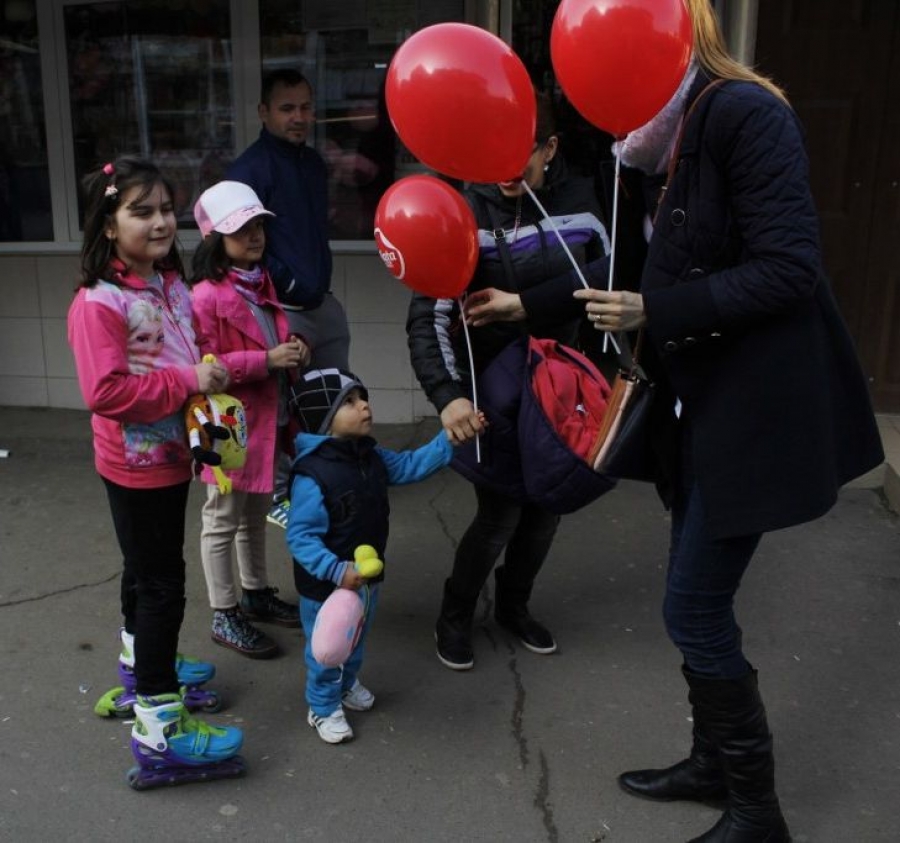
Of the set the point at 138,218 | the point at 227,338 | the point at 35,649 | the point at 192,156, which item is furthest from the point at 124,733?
the point at 192,156

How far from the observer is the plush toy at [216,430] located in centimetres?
246

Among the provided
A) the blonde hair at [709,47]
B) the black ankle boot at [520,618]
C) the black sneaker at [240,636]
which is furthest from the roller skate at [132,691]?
the blonde hair at [709,47]

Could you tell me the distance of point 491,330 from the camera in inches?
118

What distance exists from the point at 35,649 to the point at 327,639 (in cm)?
137

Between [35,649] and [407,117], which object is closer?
[407,117]

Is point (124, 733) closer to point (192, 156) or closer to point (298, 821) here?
point (298, 821)

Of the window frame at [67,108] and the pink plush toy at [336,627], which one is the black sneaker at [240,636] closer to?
the pink plush toy at [336,627]

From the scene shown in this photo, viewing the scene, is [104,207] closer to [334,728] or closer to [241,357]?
[241,357]

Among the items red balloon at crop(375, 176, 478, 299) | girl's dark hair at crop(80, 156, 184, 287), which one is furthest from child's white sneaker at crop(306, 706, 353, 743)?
girl's dark hair at crop(80, 156, 184, 287)

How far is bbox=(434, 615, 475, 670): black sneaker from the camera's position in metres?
3.17

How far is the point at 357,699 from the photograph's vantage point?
2932mm

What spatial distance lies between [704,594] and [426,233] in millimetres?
A: 1129

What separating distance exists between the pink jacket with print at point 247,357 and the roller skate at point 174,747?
720 millimetres

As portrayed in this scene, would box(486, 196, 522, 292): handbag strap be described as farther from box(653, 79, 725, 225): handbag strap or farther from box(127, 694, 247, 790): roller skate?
box(127, 694, 247, 790): roller skate
